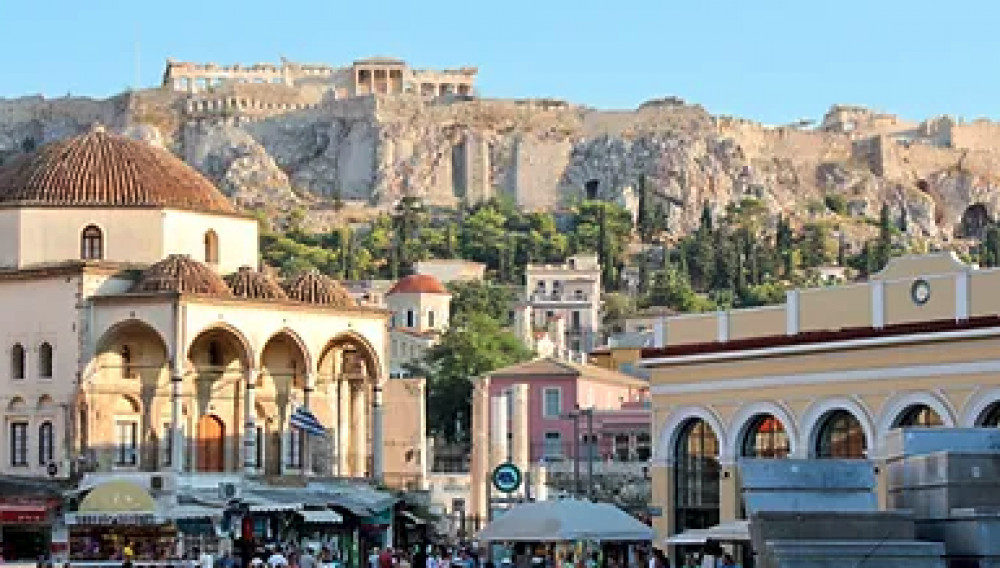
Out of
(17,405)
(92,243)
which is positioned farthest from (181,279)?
(17,405)

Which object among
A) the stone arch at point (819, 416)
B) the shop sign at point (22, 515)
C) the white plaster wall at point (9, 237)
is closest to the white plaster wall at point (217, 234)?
the white plaster wall at point (9, 237)

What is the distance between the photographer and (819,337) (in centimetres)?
4416

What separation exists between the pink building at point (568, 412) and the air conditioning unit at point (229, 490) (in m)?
37.6

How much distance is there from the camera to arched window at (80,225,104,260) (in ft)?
208

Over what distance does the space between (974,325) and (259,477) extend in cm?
2525

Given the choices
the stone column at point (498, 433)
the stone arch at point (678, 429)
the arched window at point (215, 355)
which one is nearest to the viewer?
the stone arch at point (678, 429)

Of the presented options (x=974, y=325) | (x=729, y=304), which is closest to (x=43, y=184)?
(x=974, y=325)

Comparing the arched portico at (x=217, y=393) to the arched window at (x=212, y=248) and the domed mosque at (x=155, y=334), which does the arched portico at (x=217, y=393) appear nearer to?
the domed mosque at (x=155, y=334)

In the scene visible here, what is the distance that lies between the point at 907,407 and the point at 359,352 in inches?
1060

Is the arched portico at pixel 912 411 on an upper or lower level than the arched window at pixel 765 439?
upper

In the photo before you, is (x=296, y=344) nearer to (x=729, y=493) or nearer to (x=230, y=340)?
(x=230, y=340)

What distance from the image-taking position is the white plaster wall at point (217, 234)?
2527 inches

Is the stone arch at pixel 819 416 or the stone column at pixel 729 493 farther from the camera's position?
the stone column at pixel 729 493

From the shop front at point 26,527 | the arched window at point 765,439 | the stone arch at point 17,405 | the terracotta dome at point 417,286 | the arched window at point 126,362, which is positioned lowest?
the shop front at point 26,527
